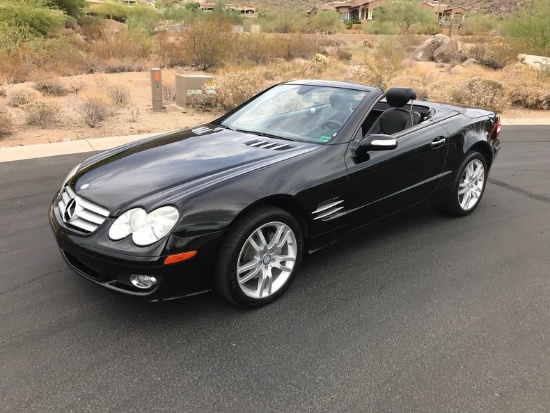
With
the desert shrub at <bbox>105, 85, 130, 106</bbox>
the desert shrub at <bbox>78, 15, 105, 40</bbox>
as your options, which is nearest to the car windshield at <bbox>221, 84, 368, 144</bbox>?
the desert shrub at <bbox>105, 85, 130, 106</bbox>

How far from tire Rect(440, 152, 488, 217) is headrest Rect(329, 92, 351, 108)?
1459 millimetres

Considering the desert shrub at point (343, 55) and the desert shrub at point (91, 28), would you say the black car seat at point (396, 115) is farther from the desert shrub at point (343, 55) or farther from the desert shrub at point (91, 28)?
the desert shrub at point (343, 55)

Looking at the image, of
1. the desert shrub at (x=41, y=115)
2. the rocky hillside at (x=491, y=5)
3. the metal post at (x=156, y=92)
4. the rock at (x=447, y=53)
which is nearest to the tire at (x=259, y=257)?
the desert shrub at (x=41, y=115)

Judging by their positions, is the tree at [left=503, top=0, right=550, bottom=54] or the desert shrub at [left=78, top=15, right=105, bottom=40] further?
the desert shrub at [left=78, top=15, right=105, bottom=40]

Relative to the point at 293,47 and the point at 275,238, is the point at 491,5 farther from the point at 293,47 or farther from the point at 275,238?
the point at 275,238

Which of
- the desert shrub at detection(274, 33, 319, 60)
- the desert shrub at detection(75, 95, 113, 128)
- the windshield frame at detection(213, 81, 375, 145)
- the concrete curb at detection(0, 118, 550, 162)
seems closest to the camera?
the windshield frame at detection(213, 81, 375, 145)

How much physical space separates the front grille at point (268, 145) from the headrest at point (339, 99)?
765 mm

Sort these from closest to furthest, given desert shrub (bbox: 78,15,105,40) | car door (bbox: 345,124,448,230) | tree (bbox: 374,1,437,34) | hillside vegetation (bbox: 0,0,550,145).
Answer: car door (bbox: 345,124,448,230) → hillside vegetation (bbox: 0,0,550,145) → desert shrub (bbox: 78,15,105,40) → tree (bbox: 374,1,437,34)

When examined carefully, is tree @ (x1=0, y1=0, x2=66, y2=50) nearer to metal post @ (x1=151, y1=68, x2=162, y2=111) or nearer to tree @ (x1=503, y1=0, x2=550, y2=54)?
metal post @ (x1=151, y1=68, x2=162, y2=111)

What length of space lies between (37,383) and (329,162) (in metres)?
2.31

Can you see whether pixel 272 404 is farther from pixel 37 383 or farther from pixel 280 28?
pixel 280 28

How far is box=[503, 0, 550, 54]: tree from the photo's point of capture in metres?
23.2

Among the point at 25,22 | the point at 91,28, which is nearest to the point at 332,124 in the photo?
the point at 25,22

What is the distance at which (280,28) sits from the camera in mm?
45812
